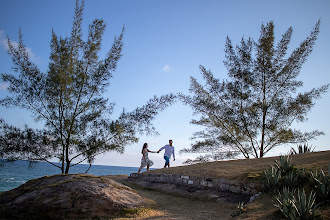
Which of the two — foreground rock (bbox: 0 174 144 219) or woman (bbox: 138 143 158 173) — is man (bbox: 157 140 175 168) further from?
foreground rock (bbox: 0 174 144 219)

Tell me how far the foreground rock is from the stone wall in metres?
2.68

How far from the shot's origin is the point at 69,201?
6691mm

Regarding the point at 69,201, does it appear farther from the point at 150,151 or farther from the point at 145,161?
the point at 150,151

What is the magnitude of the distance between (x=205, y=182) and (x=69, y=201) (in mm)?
4890

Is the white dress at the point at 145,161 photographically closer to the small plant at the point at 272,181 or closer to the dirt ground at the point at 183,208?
the dirt ground at the point at 183,208

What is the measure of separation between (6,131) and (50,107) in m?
2.05

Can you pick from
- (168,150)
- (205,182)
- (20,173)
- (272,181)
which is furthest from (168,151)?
(20,173)

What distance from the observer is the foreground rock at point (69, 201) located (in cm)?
642

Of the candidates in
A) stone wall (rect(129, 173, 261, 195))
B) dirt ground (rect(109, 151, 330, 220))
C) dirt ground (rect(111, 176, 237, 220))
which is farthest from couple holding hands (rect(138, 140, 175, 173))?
dirt ground (rect(111, 176, 237, 220))

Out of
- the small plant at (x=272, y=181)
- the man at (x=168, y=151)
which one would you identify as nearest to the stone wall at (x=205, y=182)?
the small plant at (x=272, y=181)

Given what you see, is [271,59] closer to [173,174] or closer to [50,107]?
[173,174]

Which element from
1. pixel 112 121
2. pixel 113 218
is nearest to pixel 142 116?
pixel 112 121

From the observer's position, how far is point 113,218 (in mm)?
6492

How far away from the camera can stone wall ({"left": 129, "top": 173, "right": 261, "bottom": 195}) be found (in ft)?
26.8
